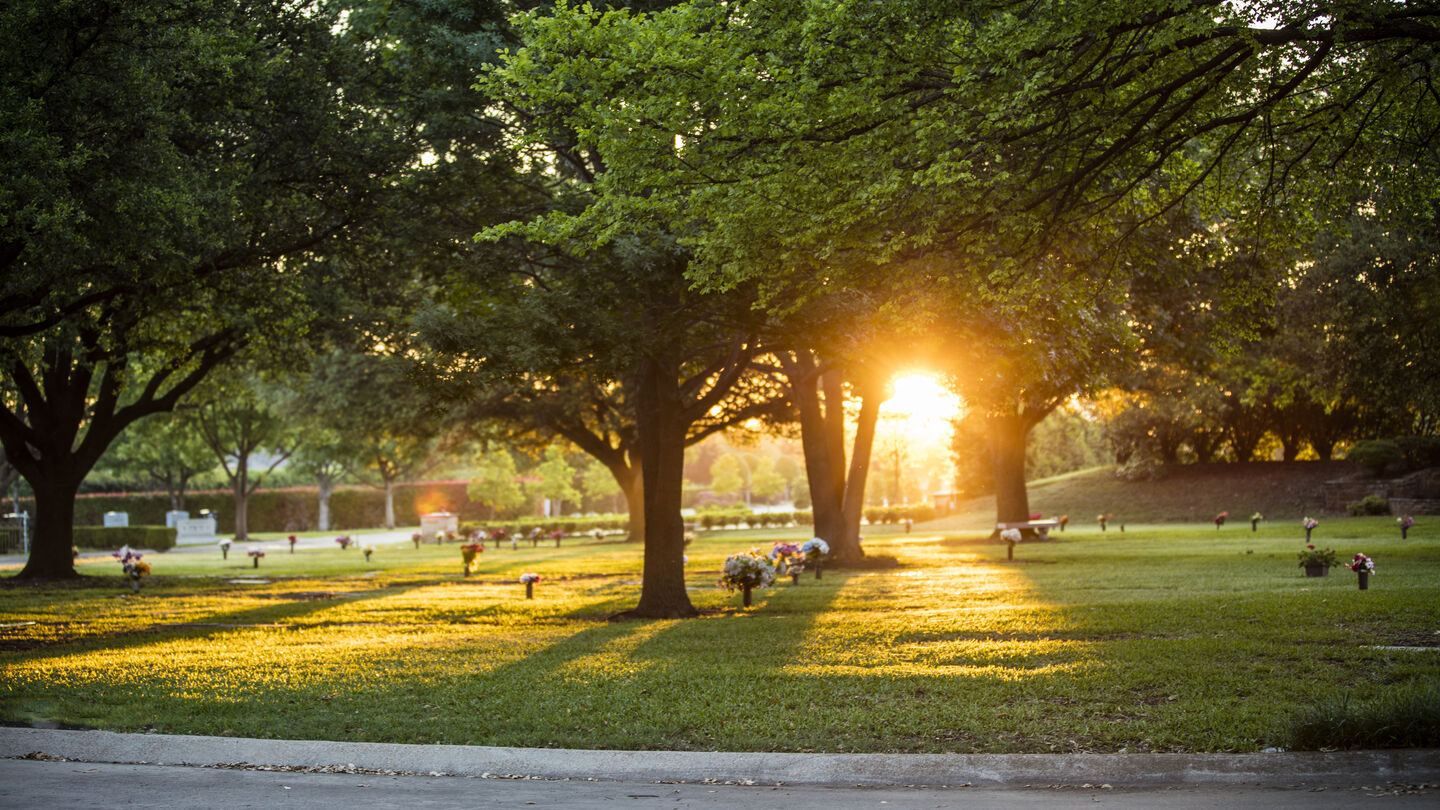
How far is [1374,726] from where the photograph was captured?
6496mm

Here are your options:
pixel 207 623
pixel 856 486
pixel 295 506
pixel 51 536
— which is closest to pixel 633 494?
pixel 856 486

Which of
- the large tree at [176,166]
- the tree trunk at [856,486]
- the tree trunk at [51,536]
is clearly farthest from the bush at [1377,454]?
the tree trunk at [51,536]

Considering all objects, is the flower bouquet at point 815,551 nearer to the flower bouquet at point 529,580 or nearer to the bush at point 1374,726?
the flower bouquet at point 529,580

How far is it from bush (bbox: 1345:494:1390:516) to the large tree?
118ft

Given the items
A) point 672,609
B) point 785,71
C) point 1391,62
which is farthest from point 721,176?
point 672,609

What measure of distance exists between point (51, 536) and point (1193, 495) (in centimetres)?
4474

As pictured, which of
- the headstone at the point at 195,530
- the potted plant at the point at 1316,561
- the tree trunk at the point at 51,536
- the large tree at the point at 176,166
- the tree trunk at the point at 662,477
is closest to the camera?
the large tree at the point at 176,166

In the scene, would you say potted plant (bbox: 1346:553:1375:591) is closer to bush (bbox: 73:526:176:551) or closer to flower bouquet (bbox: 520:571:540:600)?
flower bouquet (bbox: 520:571:540:600)

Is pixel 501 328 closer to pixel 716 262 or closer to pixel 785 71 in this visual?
pixel 716 262

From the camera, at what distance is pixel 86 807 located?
5973mm

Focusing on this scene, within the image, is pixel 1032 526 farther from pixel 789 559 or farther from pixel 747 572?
pixel 747 572

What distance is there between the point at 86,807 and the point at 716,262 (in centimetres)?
725

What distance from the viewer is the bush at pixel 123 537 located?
42.4 metres

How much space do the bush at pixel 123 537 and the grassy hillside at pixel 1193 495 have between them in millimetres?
35056
